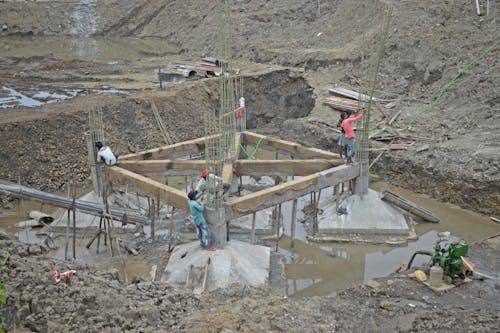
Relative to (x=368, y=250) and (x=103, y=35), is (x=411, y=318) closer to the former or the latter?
(x=368, y=250)

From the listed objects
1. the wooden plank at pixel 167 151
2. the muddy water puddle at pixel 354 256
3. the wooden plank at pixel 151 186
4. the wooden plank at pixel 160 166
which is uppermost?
the wooden plank at pixel 167 151

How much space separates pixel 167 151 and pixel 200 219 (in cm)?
431

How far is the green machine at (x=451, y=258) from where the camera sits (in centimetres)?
953

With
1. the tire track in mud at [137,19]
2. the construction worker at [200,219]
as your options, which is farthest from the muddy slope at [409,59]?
the construction worker at [200,219]

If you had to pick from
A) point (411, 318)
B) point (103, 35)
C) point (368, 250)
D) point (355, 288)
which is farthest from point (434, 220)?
point (103, 35)

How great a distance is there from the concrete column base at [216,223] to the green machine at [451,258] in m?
3.91

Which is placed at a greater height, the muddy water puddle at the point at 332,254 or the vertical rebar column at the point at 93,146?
the vertical rebar column at the point at 93,146

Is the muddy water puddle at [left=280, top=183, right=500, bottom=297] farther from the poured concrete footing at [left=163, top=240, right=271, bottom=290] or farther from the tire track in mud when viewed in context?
the tire track in mud

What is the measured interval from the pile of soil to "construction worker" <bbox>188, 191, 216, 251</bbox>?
4.32ft

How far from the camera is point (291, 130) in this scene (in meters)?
19.2

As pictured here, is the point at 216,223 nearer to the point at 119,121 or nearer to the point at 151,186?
the point at 151,186

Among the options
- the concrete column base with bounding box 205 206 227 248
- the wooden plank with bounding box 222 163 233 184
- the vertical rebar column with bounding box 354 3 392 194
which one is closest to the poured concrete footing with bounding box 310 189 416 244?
the vertical rebar column with bounding box 354 3 392 194

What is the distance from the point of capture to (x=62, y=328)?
21.8 ft

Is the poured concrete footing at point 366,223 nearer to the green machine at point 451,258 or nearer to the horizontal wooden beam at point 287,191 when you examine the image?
the horizontal wooden beam at point 287,191
